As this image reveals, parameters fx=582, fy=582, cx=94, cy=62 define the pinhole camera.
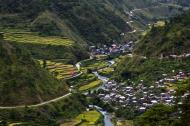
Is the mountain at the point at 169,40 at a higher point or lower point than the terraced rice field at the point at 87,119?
higher

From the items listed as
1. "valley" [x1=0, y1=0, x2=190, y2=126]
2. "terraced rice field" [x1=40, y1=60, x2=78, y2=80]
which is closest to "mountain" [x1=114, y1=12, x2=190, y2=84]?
"valley" [x1=0, y1=0, x2=190, y2=126]

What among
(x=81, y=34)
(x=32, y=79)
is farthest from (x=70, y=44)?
(x=32, y=79)

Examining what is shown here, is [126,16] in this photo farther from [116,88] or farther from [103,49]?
[116,88]

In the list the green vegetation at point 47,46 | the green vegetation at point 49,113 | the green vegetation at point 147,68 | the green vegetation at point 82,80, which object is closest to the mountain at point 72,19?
the green vegetation at point 47,46

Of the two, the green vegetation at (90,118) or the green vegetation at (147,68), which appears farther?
the green vegetation at (147,68)

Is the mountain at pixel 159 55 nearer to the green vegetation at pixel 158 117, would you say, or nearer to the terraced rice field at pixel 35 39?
the terraced rice field at pixel 35 39

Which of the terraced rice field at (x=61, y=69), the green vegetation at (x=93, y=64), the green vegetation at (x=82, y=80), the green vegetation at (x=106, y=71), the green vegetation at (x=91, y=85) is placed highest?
the terraced rice field at (x=61, y=69)

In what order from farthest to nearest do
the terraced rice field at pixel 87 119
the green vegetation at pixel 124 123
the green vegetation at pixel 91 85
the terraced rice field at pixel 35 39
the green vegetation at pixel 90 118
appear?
the terraced rice field at pixel 35 39 → the green vegetation at pixel 91 85 → the green vegetation at pixel 90 118 → the green vegetation at pixel 124 123 → the terraced rice field at pixel 87 119

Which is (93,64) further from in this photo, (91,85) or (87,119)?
(87,119)
